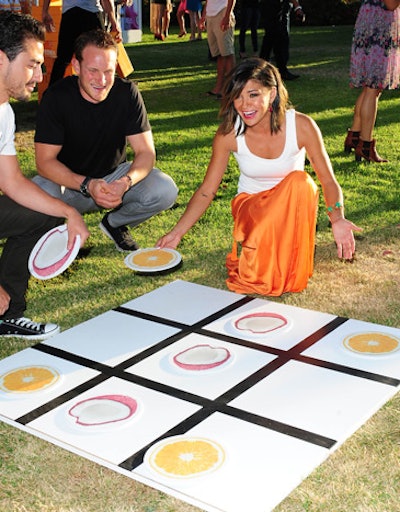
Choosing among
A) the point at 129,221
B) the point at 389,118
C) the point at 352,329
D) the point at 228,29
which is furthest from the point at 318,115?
the point at 352,329

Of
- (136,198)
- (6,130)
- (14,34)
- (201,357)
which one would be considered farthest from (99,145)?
(201,357)

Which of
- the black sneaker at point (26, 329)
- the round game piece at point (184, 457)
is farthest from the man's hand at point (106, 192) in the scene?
the round game piece at point (184, 457)

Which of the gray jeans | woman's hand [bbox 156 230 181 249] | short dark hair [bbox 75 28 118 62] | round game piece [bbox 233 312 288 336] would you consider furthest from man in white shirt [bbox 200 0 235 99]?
round game piece [bbox 233 312 288 336]

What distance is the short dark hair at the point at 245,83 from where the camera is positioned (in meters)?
3.34

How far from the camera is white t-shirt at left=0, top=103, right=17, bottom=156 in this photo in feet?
10.2

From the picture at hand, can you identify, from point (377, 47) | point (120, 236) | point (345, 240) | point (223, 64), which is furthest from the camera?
point (223, 64)

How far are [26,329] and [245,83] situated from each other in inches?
54.8

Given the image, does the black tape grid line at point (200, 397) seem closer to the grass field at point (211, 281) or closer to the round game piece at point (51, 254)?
the grass field at point (211, 281)

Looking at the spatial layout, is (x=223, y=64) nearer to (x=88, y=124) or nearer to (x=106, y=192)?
(x=88, y=124)

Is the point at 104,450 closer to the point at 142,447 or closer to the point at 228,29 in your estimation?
the point at 142,447

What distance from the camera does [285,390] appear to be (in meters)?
2.61

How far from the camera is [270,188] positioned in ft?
12.0

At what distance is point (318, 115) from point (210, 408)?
17.0 feet

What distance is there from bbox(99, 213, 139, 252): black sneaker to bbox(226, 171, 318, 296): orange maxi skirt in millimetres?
773
